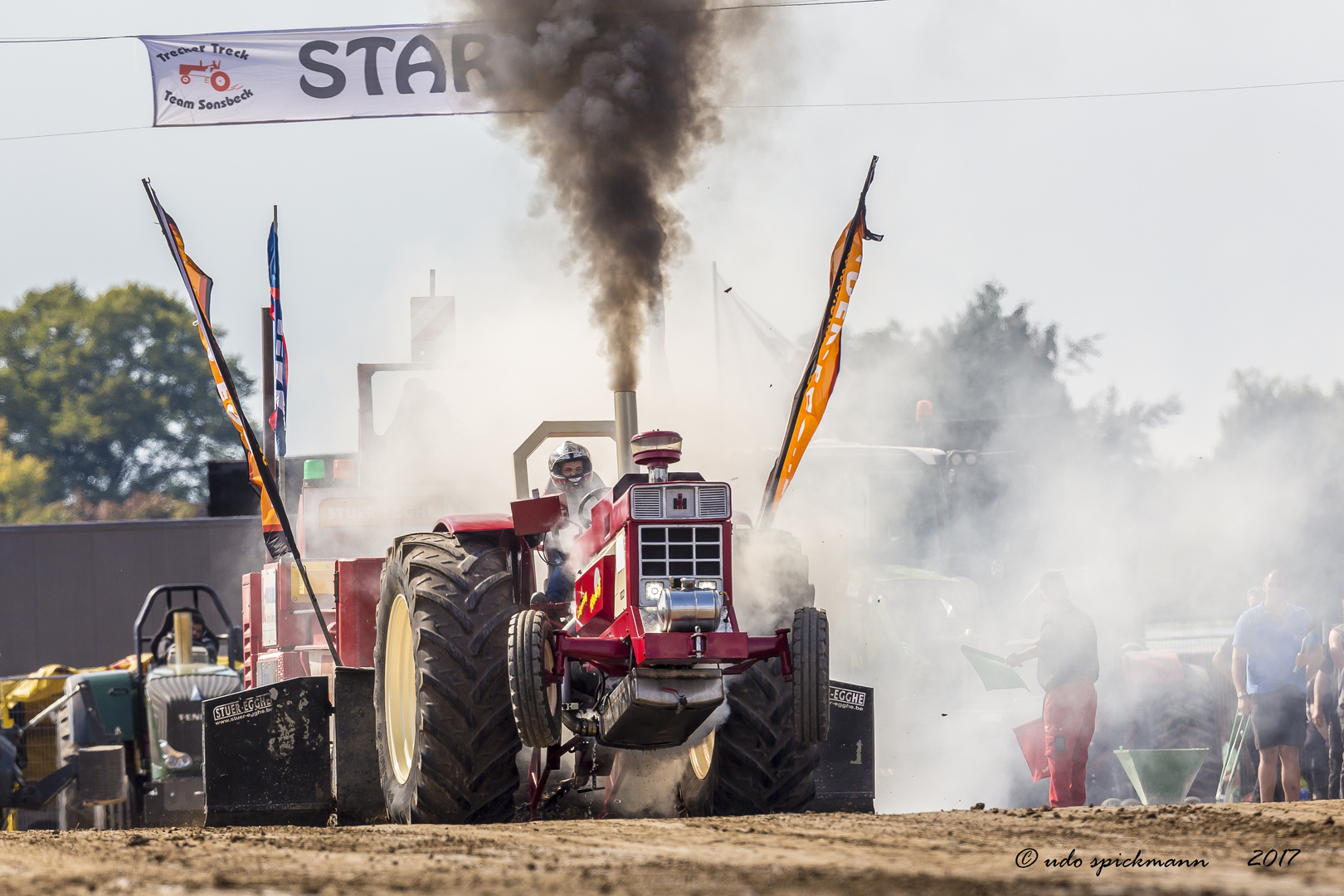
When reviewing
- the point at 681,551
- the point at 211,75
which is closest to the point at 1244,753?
the point at 681,551

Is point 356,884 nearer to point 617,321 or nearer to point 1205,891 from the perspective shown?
point 1205,891

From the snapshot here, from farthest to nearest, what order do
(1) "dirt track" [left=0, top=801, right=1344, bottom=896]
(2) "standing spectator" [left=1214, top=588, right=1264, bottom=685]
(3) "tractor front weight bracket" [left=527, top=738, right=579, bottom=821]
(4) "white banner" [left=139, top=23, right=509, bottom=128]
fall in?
(4) "white banner" [left=139, top=23, right=509, bottom=128] → (2) "standing spectator" [left=1214, top=588, right=1264, bottom=685] → (3) "tractor front weight bracket" [left=527, top=738, right=579, bottom=821] → (1) "dirt track" [left=0, top=801, right=1344, bottom=896]

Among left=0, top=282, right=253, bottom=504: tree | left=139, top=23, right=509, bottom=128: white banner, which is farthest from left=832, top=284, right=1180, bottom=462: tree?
left=0, top=282, right=253, bottom=504: tree

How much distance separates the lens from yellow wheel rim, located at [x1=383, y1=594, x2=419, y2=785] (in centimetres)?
674

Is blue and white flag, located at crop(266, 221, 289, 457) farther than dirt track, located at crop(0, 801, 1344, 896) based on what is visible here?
Yes

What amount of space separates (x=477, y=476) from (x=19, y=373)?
150 ft

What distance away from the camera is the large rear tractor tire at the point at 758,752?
605cm

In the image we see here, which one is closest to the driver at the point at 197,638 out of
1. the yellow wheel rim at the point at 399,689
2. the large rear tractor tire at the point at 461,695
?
the yellow wheel rim at the point at 399,689

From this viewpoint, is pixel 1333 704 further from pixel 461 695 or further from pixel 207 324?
pixel 207 324

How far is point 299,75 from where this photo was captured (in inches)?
549

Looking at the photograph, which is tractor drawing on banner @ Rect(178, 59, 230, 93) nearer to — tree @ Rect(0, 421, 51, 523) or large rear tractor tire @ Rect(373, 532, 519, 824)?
large rear tractor tire @ Rect(373, 532, 519, 824)

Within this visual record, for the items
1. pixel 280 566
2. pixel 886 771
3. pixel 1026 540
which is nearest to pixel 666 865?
pixel 886 771

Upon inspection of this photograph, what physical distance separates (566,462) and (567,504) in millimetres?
175

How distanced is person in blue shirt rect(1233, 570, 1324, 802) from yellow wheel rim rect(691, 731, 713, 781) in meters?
4.86
